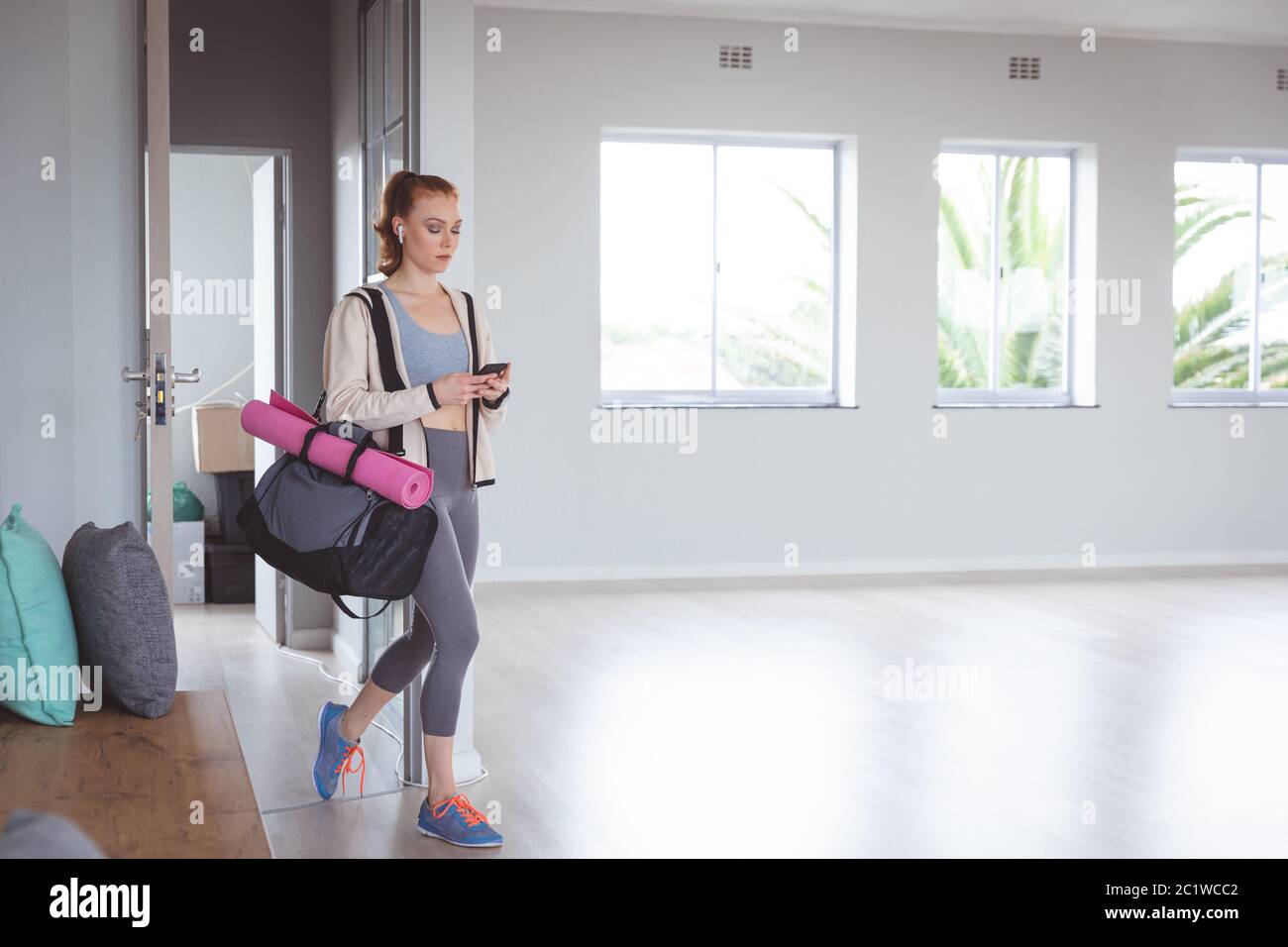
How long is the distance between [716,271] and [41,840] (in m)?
6.75

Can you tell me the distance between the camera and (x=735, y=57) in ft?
23.6

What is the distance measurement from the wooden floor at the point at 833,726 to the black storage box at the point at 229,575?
0.18 meters

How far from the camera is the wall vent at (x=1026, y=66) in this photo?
7500mm

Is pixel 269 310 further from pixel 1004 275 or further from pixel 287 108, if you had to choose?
pixel 1004 275

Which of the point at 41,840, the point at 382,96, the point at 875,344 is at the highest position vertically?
the point at 382,96

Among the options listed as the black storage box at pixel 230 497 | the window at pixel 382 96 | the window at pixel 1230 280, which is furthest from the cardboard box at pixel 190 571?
the window at pixel 1230 280

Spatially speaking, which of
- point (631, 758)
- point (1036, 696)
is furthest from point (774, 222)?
point (631, 758)

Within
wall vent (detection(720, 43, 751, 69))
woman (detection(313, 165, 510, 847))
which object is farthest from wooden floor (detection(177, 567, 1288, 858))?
wall vent (detection(720, 43, 751, 69))

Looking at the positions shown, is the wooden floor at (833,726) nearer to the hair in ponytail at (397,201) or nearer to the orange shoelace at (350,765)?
the orange shoelace at (350,765)

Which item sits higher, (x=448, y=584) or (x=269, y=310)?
(x=269, y=310)

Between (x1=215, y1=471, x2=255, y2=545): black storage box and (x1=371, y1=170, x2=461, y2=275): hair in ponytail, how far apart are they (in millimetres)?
4022

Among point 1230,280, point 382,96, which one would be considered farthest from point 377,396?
point 1230,280

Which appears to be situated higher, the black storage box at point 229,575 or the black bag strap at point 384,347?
the black bag strap at point 384,347

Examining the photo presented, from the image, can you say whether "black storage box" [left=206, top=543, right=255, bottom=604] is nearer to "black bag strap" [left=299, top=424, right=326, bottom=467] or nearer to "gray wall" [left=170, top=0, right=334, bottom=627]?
"gray wall" [left=170, top=0, right=334, bottom=627]
